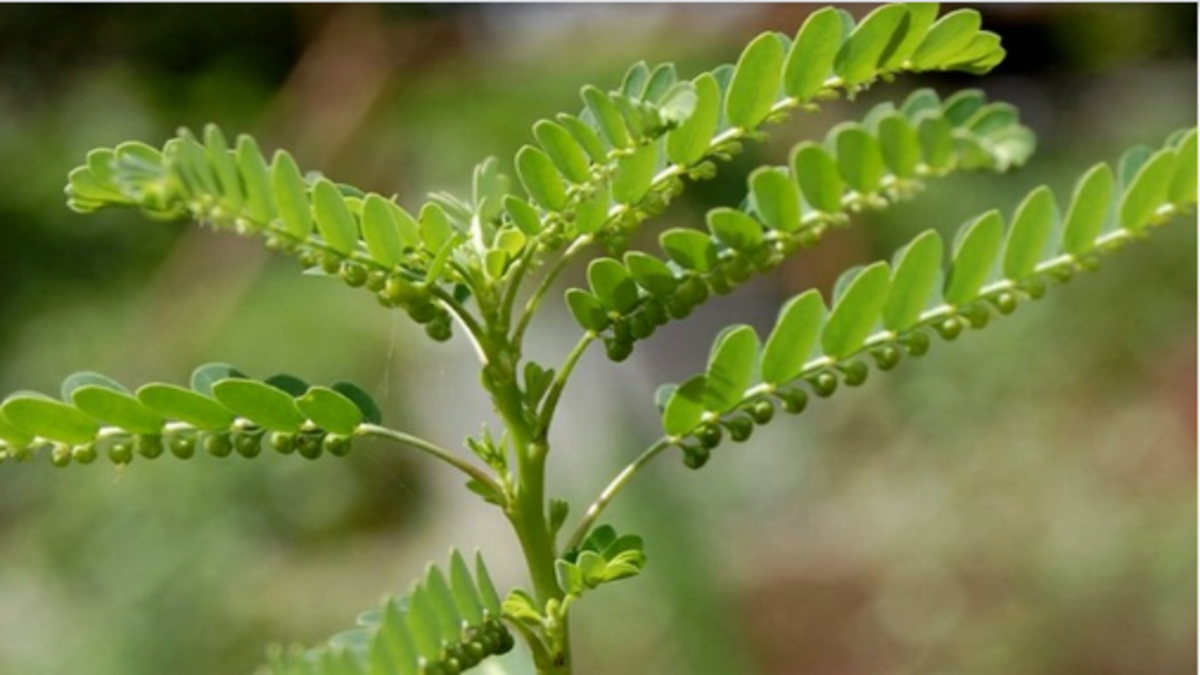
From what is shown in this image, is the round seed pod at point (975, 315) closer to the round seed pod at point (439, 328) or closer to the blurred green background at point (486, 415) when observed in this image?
the round seed pod at point (439, 328)

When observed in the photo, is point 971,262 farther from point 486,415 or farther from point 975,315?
point 486,415

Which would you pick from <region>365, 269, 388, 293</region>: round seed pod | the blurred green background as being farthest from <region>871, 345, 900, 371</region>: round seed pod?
the blurred green background

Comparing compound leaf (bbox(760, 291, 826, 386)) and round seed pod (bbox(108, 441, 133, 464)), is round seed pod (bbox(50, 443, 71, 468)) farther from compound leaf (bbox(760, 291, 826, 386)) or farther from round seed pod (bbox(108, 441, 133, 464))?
compound leaf (bbox(760, 291, 826, 386))

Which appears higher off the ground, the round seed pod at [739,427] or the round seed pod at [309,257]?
the round seed pod at [309,257]

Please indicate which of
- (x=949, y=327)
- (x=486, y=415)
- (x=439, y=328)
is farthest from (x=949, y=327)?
(x=486, y=415)

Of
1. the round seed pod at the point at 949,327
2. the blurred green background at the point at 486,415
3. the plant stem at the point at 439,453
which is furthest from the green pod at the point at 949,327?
the blurred green background at the point at 486,415
